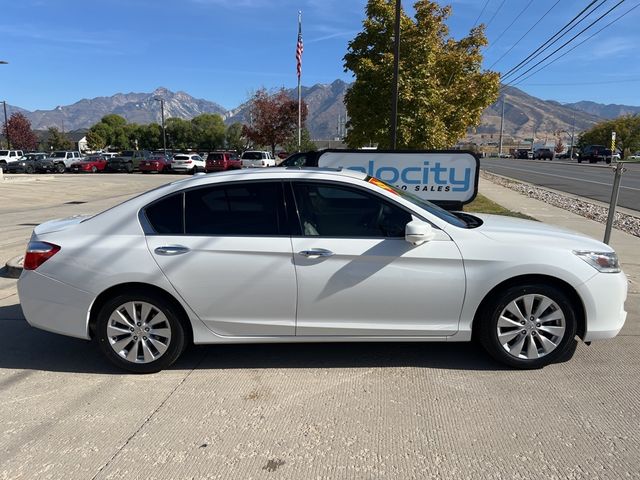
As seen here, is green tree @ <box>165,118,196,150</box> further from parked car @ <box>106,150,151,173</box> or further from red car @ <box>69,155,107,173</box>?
parked car @ <box>106,150,151,173</box>

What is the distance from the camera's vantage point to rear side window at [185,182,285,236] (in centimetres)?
405

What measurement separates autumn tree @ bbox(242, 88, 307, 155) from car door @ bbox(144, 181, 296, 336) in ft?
156

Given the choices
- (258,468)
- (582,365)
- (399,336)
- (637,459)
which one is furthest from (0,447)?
(582,365)

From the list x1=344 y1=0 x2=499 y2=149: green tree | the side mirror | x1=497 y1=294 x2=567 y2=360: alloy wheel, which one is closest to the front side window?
the side mirror

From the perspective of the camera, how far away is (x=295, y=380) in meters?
3.99

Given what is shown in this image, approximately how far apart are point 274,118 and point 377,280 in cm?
4898

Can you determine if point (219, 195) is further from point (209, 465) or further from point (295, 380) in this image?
point (209, 465)

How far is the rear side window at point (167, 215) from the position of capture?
4.05 metres

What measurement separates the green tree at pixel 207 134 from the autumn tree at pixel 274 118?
3187 cm

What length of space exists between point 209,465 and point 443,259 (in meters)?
2.20

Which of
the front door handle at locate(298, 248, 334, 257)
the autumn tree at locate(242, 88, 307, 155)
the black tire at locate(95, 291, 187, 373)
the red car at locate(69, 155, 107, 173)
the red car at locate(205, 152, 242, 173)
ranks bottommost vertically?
the red car at locate(69, 155, 107, 173)

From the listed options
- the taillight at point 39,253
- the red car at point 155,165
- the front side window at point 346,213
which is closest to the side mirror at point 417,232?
the front side window at point 346,213

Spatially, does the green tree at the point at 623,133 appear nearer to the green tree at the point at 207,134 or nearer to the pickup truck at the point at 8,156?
the green tree at the point at 207,134

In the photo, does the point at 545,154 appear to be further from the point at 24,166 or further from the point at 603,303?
the point at 603,303
